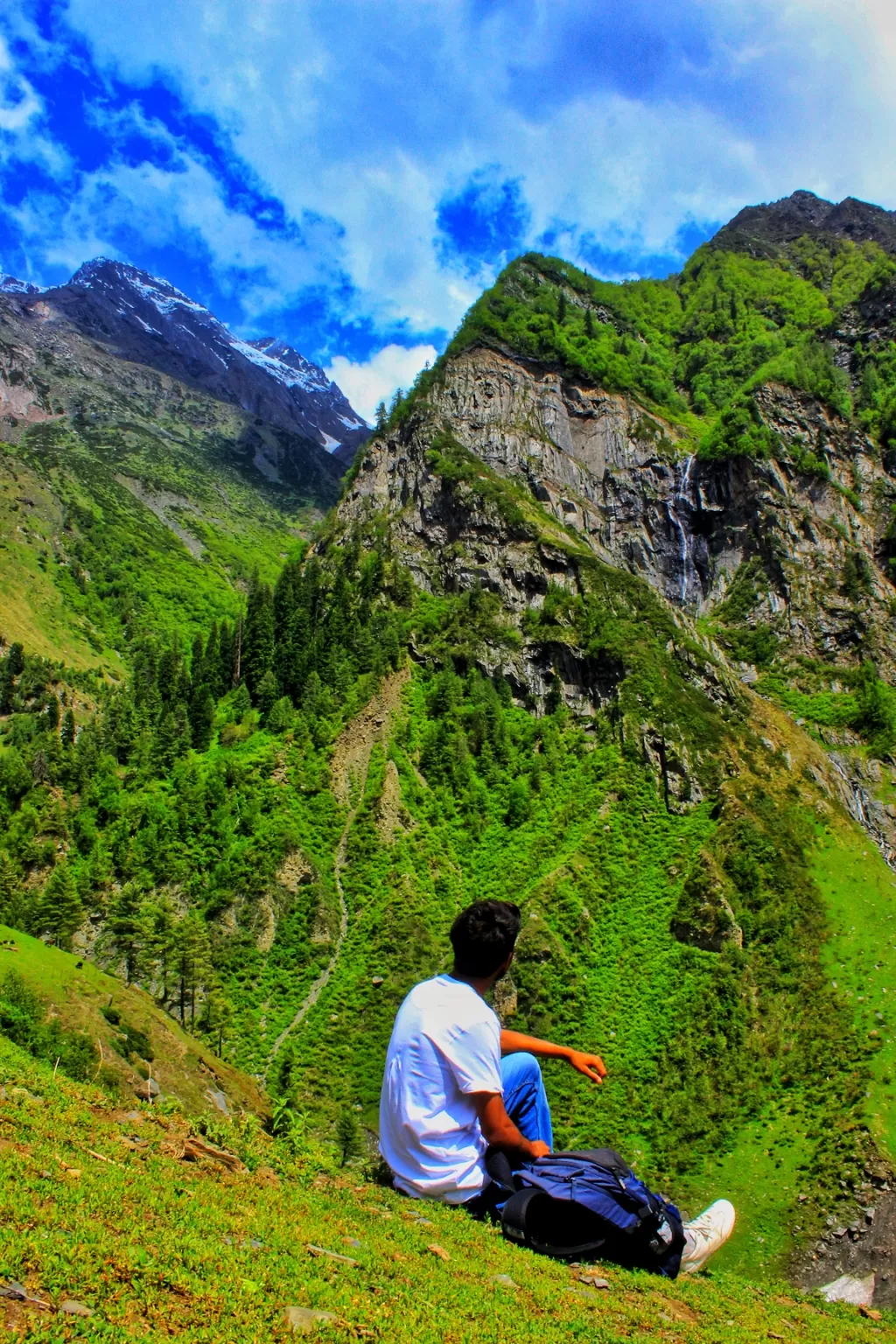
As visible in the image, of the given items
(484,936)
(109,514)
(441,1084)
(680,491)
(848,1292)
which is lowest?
(848,1292)

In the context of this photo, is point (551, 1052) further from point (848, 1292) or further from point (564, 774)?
point (564, 774)

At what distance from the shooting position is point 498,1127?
6.36 metres

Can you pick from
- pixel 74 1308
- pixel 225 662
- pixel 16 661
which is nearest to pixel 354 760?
pixel 225 662

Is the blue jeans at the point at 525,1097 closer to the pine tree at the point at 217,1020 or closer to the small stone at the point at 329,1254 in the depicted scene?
the small stone at the point at 329,1254

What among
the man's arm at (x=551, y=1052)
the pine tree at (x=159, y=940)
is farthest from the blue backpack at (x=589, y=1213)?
the pine tree at (x=159, y=940)

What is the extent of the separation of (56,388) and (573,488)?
151739 mm

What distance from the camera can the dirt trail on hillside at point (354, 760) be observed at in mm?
40062

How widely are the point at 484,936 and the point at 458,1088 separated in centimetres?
122

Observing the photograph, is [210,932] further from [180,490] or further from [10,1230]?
[180,490]

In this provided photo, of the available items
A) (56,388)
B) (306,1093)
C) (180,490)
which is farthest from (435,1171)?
(56,388)

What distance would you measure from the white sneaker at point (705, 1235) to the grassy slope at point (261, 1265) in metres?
0.43

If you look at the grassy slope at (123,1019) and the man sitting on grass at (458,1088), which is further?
the grassy slope at (123,1019)

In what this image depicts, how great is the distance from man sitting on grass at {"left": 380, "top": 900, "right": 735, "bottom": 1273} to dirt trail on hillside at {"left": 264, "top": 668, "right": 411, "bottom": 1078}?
3286 centimetres

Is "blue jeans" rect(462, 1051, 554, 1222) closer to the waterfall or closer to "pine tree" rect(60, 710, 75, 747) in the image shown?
"pine tree" rect(60, 710, 75, 747)
